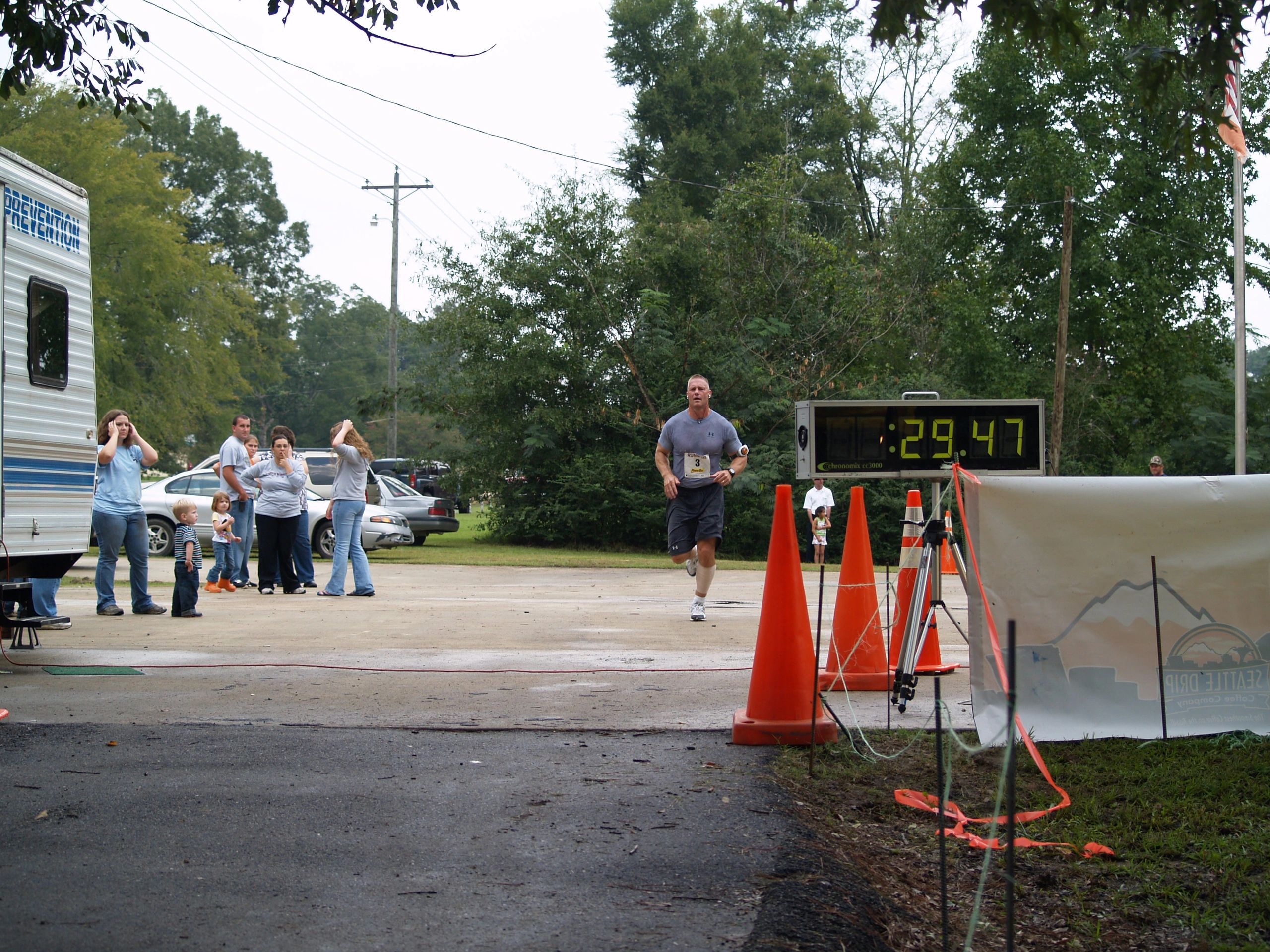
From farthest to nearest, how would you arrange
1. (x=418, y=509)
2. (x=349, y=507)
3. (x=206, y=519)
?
(x=418, y=509) → (x=206, y=519) → (x=349, y=507)

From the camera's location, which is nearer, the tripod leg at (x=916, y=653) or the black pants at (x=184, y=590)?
the tripod leg at (x=916, y=653)

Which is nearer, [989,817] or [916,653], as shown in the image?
[989,817]

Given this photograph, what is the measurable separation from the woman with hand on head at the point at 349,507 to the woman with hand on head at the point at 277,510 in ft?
1.94

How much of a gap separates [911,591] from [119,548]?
24.9 feet

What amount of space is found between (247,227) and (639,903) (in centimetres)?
7961

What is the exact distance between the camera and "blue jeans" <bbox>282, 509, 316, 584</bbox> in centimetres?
1377

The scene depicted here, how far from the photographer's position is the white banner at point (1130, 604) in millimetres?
5484

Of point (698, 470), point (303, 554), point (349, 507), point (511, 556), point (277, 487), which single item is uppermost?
point (698, 470)

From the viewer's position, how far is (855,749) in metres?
5.54

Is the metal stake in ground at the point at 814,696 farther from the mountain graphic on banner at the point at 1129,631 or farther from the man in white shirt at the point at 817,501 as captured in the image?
the man in white shirt at the point at 817,501

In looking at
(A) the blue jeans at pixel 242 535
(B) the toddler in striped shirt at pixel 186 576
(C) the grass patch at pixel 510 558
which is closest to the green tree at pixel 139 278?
(C) the grass patch at pixel 510 558

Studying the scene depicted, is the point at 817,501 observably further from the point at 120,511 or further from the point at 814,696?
the point at 814,696

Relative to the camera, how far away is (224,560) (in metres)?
13.8

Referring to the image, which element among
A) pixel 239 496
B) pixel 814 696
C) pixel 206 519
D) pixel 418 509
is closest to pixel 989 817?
pixel 814 696
